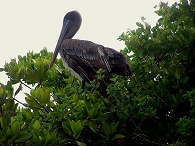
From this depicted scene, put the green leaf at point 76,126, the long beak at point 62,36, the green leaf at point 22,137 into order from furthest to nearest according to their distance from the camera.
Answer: the long beak at point 62,36
the green leaf at point 76,126
the green leaf at point 22,137

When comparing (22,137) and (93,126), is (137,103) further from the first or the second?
(22,137)

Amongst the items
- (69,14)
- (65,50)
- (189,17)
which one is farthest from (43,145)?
(69,14)

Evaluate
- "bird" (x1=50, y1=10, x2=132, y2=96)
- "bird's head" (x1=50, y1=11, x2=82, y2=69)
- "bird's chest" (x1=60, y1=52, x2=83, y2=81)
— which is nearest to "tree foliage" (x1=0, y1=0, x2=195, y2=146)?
"bird" (x1=50, y1=10, x2=132, y2=96)

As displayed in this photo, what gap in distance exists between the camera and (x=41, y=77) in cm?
744

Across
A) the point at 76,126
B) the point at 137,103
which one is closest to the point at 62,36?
the point at 137,103

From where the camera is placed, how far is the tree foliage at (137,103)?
18.6ft

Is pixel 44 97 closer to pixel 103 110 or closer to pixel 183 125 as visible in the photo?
pixel 103 110

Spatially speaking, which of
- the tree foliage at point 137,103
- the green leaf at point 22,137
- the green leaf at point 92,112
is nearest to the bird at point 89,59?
the tree foliage at point 137,103

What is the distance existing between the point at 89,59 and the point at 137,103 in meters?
3.64

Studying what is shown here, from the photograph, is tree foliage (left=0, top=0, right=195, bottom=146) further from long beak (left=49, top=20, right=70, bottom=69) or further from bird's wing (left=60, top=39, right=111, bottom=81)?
long beak (left=49, top=20, right=70, bottom=69)

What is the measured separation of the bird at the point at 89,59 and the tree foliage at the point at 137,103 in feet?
4.61

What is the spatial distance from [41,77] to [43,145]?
7.53 feet

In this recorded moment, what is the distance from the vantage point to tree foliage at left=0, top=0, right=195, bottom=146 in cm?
566

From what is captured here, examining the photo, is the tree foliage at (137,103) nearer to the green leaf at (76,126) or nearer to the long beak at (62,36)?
→ the green leaf at (76,126)
